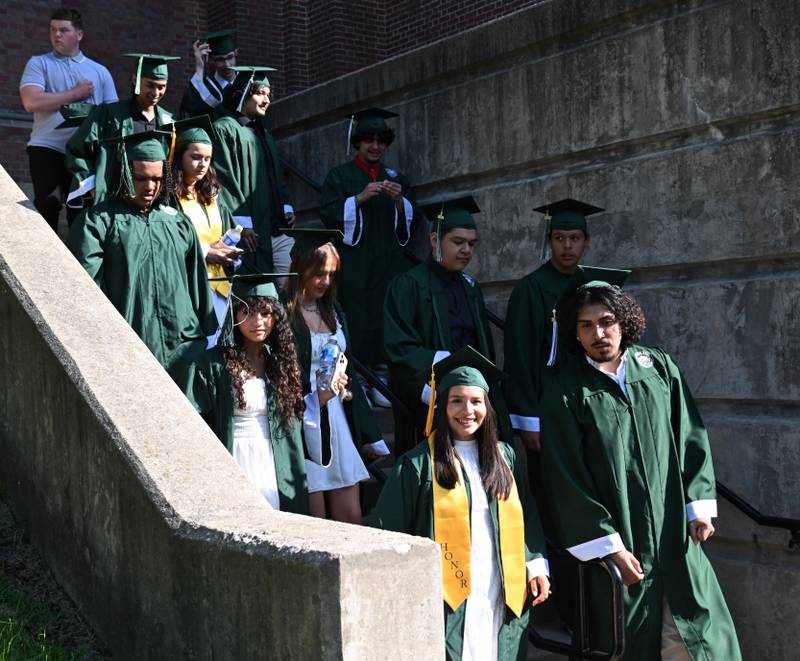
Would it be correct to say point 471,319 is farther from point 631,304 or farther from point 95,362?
point 95,362

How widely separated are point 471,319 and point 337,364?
3.38 feet

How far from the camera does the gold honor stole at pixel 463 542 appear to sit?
4625mm

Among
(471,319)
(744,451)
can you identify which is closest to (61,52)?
(471,319)

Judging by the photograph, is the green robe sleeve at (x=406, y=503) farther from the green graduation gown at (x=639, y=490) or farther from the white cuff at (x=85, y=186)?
the white cuff at (x=85, y=186)

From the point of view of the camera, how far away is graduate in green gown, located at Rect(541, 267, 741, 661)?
478 cm

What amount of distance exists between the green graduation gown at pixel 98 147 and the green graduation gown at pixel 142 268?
1.60 feet

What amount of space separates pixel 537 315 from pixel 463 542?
5.93 feet

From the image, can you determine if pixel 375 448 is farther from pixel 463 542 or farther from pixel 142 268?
pixel 142 268

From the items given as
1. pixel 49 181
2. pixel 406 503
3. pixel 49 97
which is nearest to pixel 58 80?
pixel 49 97

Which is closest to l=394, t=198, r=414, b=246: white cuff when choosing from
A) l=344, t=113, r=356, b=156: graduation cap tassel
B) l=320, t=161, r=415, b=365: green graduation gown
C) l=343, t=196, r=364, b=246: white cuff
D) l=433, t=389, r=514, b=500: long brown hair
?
l=320, t=161, r=415, b=365: green graduation gown

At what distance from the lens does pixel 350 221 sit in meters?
7.63

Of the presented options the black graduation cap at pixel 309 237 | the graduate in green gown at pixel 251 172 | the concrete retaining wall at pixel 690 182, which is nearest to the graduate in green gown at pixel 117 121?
the graduate in green gown at pixel 251 172

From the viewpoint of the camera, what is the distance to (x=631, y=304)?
5.02 meters

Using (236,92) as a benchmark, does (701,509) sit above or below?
below
